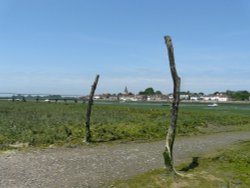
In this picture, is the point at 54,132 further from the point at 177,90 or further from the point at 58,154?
the point at 177,90

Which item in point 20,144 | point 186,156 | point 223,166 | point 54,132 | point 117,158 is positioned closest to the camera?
point 223,166

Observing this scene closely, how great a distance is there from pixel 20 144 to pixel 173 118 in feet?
34.1

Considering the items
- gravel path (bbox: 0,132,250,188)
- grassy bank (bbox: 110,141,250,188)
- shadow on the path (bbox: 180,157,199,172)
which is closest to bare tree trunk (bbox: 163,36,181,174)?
grassy bank (bbox: 110,141,250,188)

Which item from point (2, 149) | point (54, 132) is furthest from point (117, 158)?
point (54, 132)

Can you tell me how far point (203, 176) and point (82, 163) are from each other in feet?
18.0

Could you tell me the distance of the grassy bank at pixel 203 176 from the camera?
13945 mm

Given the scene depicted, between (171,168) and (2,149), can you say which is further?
(2,149)

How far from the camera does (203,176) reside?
15.0m

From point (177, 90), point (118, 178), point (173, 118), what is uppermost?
point (177, 90)

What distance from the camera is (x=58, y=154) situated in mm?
19172

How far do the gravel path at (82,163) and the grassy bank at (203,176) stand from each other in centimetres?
103

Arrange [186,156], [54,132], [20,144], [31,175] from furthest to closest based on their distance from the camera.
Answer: [54,132] < [20,144] < [186,156] < [31,175]

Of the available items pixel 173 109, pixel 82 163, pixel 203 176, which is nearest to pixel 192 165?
pixel 203 176

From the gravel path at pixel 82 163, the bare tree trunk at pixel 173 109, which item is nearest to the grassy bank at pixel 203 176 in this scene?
the bare tree trunk at pixel 173 109
